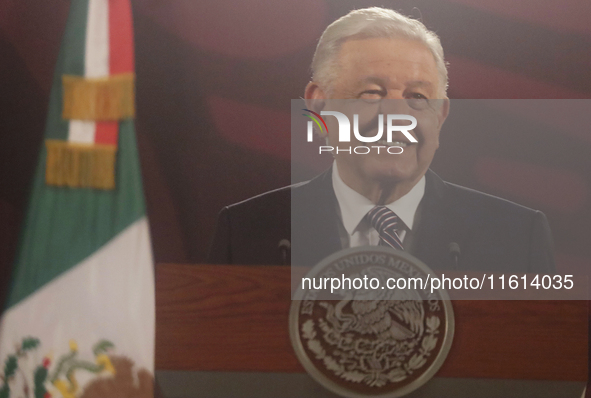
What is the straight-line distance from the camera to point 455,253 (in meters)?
2.39

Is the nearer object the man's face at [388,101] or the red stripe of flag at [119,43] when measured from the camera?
the man's face at [388,101]

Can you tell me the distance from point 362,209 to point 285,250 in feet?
1.34

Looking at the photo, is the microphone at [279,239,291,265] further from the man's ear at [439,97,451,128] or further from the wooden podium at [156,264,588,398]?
the man's ear at [439,97,451,128]

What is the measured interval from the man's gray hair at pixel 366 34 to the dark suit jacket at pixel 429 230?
1.62ft

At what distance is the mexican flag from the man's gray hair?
3.08 ft

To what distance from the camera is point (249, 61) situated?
2.65m

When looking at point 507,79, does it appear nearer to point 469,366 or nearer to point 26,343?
point 469,366

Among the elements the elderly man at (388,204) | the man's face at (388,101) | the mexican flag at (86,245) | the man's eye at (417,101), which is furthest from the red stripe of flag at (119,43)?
the man's eye at (417,101)

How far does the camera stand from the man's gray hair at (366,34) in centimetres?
254

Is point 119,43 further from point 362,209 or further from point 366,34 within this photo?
point 362,209

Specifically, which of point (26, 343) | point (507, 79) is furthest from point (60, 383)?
point (507, 79)

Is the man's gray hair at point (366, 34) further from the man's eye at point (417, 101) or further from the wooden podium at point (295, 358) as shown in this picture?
the wooden podium at point (295, 358)

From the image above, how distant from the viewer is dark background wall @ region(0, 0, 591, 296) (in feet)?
8.25

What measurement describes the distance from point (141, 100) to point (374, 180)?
1.20 metres
